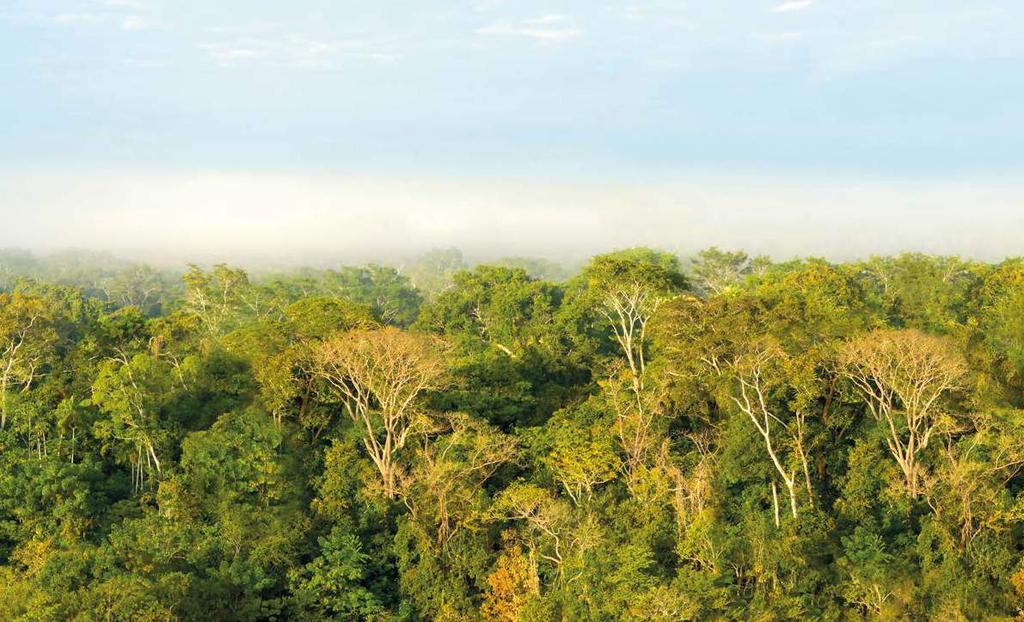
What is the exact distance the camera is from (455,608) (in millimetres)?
26047

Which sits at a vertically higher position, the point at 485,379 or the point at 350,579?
the point at 485,379

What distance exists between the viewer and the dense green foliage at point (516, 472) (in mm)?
24672

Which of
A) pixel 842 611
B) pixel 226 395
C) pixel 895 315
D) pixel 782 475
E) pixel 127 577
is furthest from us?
pixel 895 315

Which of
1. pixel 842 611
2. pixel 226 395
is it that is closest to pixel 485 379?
pixel 226 395

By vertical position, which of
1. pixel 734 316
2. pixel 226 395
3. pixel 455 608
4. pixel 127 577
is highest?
pixel 734 316

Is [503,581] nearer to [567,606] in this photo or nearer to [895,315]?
[567,606]

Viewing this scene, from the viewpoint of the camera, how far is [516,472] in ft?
99.2

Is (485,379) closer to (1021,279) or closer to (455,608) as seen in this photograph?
(455,608)

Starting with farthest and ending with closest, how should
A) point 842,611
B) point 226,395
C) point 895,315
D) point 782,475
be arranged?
point 895,315
point 226,395
point 782,475
point 842,611

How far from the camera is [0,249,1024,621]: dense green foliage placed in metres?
24.7

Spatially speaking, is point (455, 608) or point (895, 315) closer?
point (455, 608)

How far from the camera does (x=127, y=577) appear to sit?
74.0 ft

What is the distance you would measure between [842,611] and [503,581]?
27.8 ft

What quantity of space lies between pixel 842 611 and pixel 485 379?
13261mm
